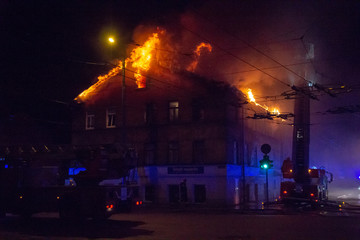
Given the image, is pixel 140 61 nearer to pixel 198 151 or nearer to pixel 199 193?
pixel 198 151

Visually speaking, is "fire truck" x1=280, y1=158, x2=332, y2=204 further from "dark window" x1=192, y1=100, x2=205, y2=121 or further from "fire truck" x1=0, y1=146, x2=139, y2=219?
"fire truck" x1=0, y1=146, x2=139, y2=219

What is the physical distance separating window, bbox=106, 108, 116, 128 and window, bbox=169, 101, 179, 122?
5.77m

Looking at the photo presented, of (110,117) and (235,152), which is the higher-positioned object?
(110,117)

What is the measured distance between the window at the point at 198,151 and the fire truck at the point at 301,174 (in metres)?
7.20

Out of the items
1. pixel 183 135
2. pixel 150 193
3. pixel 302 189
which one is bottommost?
pixel 150 193

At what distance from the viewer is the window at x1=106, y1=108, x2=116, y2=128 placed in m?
36.0

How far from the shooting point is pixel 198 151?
3206 cm

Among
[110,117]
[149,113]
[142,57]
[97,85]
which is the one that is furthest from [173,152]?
[97,85]

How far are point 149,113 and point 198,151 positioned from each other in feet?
19.0

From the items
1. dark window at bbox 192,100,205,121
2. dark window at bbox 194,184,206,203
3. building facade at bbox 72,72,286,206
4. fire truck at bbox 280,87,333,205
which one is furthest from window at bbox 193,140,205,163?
fire truck at bbox 280,87,333,205

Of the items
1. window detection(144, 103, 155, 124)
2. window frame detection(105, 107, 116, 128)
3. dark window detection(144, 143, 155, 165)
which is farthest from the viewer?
window frame detection(105, 107, 116, 128)

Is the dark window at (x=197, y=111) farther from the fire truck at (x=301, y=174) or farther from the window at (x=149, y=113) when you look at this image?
the fire truck at (x=301, y=174)

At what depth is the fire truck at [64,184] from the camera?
16.3 m

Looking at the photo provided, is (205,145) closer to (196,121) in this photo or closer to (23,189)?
(196,121)
